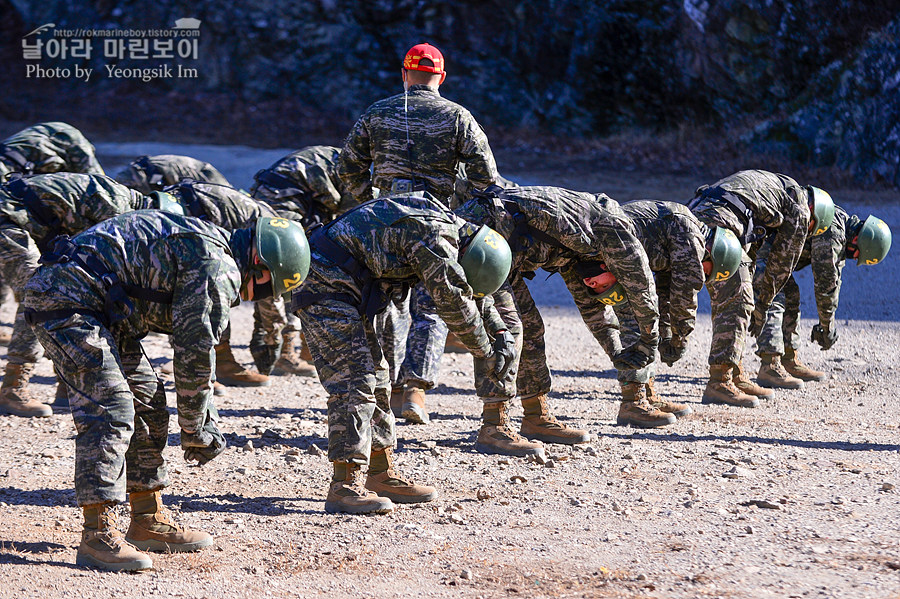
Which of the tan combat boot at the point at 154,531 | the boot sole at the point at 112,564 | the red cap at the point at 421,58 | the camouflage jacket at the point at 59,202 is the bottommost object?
the boot sole at the point at 112,564

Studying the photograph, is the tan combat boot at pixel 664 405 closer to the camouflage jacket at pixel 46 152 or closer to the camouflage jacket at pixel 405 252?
the camouflage jacket at pixel 405 252

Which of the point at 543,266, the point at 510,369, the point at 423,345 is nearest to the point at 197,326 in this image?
the point at 510,369

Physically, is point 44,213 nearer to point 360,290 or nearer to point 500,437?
point 360,290

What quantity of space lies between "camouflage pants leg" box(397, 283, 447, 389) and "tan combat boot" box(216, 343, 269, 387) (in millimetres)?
1814

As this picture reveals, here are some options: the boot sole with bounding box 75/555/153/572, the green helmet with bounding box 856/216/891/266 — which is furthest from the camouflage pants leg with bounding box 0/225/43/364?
the green helmet with bounding box 856/216/891/266

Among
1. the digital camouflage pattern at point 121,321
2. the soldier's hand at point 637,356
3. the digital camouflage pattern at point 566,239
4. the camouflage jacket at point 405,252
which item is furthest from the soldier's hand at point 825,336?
the digital camouflage pattern at point 121,321

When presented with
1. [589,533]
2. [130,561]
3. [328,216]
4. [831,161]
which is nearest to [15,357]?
[328,216]

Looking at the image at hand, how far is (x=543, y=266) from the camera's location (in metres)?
6.72

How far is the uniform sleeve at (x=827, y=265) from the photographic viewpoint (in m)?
8.72

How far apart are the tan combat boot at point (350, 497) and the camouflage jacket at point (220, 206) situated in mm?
2769

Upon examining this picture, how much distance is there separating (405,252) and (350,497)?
4.46 ft

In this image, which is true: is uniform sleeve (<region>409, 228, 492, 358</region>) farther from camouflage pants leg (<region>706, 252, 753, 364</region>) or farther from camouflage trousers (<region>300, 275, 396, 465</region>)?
camouflage pants leg (<region>706, 252, 753, 364</region>)

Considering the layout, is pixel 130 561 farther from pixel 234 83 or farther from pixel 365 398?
pixel 234 83

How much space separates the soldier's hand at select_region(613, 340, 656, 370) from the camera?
6.87 metres
